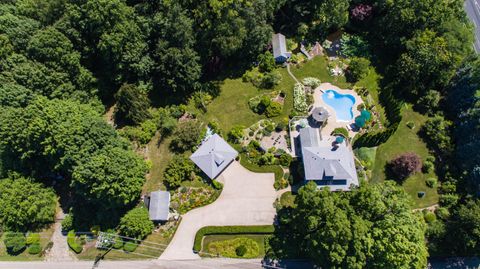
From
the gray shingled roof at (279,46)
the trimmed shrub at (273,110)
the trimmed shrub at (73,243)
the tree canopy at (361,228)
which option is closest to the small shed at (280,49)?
the gray shingled roof at (279,46)

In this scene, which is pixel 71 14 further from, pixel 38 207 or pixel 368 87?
pixel 368 87

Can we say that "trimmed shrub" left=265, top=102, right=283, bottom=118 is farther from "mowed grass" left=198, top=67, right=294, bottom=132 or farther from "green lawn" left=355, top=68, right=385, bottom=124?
"green lawn" left=355, top=68, right=385, bottom=124

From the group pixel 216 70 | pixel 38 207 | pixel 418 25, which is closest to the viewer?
pixel 38 207

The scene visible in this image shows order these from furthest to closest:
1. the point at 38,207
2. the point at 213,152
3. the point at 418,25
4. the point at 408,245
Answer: the point at 418,25, the point at 213,152, the point at 38,207, the point at 408,245

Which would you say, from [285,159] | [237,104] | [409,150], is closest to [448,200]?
[409,150]

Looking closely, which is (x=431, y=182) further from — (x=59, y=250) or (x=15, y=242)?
(x=15, y=242)

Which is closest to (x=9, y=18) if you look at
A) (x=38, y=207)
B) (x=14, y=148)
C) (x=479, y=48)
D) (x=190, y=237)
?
(x=14, y=148)
